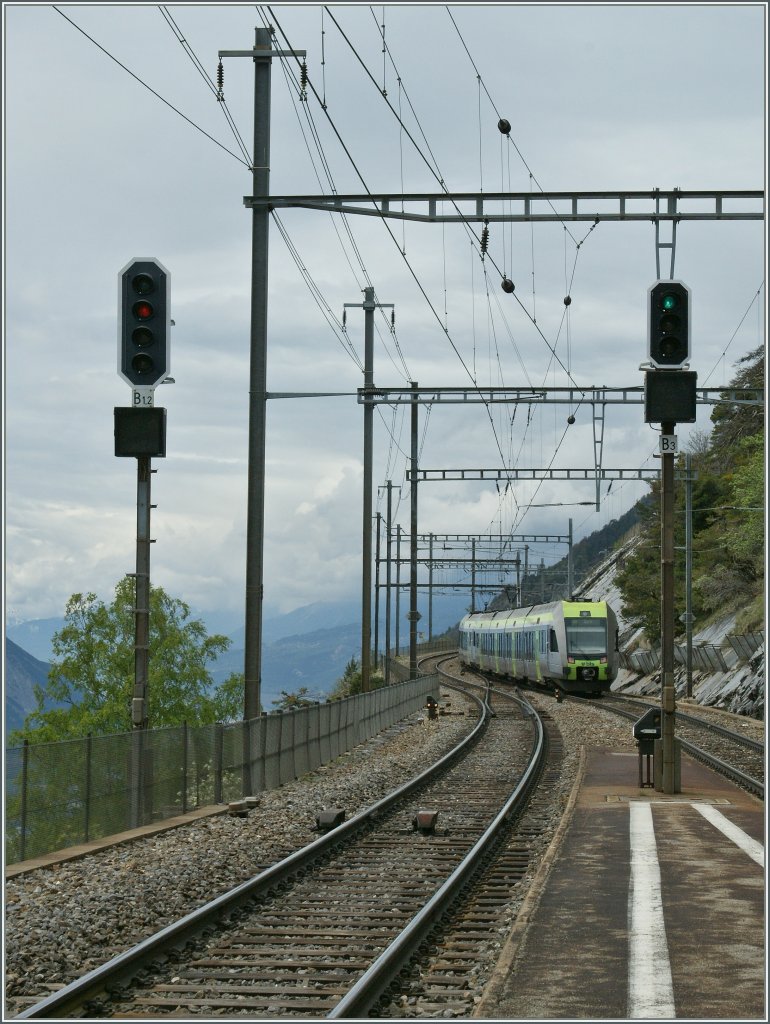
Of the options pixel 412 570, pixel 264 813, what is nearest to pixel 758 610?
pixel 412 570

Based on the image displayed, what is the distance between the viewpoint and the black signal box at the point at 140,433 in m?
16.7

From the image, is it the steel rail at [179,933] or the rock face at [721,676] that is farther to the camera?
the rock face at [721,676]

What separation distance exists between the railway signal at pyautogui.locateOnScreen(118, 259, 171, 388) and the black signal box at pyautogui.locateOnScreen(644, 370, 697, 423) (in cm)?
603

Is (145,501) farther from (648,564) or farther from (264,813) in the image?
(648,564)

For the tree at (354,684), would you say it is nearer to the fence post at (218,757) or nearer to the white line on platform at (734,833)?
the fence post at (218,757)

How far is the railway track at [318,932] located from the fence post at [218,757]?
2418 millimetres

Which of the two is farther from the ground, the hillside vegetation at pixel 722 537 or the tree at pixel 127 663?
the hillside vegetation at pixel 722 537

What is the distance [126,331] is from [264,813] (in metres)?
6.68

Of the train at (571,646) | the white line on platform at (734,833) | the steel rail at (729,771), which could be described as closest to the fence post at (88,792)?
the white line on platform at (734,833)

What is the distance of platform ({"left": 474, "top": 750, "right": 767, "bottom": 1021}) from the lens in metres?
8.29

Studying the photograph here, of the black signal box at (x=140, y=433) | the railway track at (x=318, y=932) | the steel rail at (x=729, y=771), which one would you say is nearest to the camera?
the railway track at (x=318, y=932)

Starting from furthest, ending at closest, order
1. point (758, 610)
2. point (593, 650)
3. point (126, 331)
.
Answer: point (758, 610)
point (593, 650)
point (126, 331)

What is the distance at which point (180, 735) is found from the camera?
18656 mm

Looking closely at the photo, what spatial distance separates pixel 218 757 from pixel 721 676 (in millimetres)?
36085
